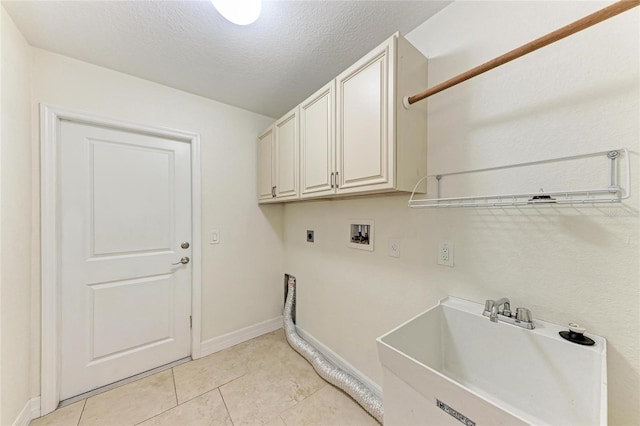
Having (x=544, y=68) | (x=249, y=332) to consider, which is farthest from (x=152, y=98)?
(x=544, y=68)

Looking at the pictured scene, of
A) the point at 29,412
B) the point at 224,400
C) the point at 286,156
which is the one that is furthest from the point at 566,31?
the point at 29,412

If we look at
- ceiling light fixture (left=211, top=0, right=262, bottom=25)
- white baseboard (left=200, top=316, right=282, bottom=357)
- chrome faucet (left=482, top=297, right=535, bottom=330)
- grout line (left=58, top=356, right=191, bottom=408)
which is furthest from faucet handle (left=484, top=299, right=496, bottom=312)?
grout line (left=58, top=356, right=191, bottom=408)

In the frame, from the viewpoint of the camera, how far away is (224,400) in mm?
1603

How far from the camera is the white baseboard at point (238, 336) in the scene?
214 centimetres

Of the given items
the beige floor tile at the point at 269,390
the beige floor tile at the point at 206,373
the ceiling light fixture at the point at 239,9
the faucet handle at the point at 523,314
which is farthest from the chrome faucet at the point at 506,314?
the beige floor tile at the point at 206,373

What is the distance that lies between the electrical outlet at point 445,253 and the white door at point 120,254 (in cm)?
204

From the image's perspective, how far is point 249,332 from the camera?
7.90ft

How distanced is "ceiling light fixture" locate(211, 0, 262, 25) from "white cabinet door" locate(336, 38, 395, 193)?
1.85 ft

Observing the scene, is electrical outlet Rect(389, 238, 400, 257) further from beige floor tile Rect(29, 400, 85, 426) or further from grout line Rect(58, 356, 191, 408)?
beige floor tile Rect(29, 400, 85, 426)

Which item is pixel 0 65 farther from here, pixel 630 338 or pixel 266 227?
pixel 630 338

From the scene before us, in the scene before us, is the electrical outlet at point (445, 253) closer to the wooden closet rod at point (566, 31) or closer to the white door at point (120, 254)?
the wooden closet rod at point (566, 31)

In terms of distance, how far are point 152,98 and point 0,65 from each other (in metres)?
0.79

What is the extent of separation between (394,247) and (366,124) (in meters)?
0.78

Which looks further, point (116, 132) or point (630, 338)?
point (116, 132)
